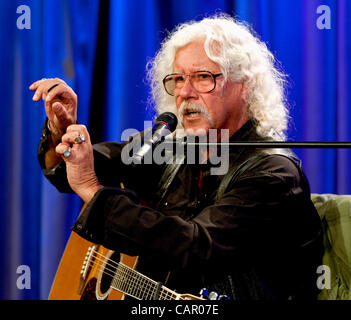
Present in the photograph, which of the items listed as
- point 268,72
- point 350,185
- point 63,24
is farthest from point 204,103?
point 63,24

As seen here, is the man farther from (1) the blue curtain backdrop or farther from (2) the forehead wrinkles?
(1) the blue curtain backdrop

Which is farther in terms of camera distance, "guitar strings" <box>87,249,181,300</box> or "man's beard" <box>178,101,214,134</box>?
"man's beard" <box>178,101,214,134</box>

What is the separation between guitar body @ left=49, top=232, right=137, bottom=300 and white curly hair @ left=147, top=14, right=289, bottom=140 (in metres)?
0.56

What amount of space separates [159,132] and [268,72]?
2.44 feet

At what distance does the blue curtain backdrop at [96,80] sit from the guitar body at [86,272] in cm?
47

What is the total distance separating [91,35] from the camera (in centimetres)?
206

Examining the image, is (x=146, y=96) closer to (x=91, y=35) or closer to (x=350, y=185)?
(x=91, y=35)

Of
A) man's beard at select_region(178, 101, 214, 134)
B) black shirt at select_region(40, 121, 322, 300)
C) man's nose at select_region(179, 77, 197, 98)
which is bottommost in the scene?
black shirt at select_region(40, 121, 322, 300)

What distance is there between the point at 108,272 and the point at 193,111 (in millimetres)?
571

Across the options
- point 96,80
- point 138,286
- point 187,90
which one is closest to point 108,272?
point 138,286

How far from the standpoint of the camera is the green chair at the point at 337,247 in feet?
4.33

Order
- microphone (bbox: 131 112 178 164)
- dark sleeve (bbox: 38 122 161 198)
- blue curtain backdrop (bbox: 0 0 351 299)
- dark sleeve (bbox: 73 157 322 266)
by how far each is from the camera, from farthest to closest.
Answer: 1. blue curtain backdrop (bbox: 0 0 351 299)
2. dark sleeve (bbox: 38 122 161 198)
3. dark sleeve (bbox: 73 157 322 266)
4. microphone (bbox: 131 112 178 164)

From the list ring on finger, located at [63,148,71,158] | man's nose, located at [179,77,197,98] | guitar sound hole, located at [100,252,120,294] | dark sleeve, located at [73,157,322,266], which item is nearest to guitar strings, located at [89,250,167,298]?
guitar sound hole, located at [100,252,120,294]

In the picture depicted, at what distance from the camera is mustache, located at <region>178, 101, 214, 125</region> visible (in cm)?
146
